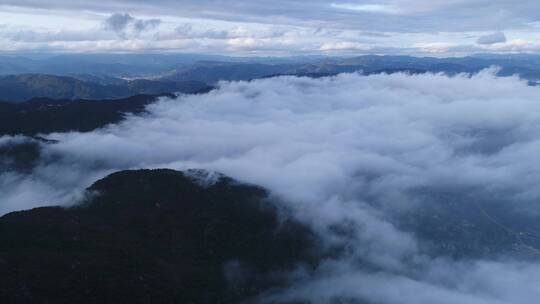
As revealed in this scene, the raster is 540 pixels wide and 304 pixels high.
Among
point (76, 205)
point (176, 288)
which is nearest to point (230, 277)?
point (176, 288)

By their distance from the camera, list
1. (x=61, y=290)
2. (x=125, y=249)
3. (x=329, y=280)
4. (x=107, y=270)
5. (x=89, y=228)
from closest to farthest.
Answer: (x=61, y=290)
(x=107, y=270)
(x=125, y=249)
(x=89, y=228)
(x=329, y=280)

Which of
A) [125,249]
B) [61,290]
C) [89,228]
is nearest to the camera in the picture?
[61,290]

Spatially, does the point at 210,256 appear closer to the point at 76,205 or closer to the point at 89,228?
the point at 89,228

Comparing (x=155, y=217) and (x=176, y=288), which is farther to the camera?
(x=155, y=217)

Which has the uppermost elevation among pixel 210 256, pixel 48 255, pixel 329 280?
pixel 48 255

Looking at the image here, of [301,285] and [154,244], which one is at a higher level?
[154,244]

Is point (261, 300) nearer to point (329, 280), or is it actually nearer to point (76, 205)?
point (329, 280)
